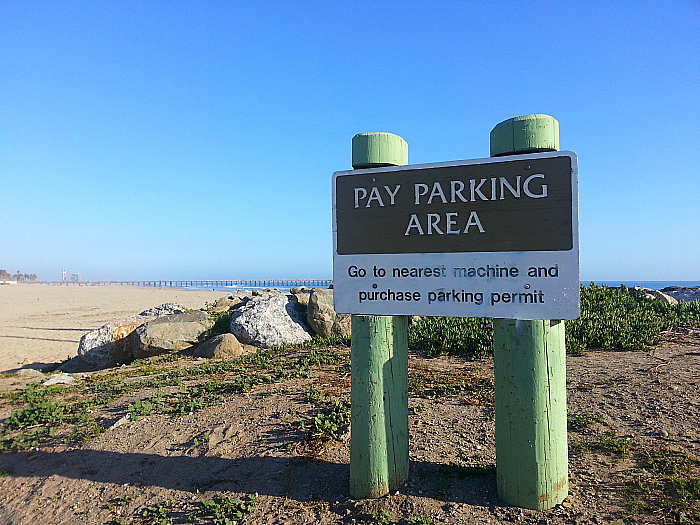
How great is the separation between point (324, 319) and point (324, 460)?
19.8 ft

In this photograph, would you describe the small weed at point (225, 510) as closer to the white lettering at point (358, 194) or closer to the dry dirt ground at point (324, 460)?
the dry dirt ground at point (324, 460)

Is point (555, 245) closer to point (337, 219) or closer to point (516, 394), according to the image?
point (516, 394)

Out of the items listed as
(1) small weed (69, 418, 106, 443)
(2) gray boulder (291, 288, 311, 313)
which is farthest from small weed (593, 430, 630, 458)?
(2) gray boulder (291, 288, 311, 313)

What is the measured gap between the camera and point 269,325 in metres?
9.53

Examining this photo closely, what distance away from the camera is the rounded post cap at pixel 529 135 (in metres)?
2.75

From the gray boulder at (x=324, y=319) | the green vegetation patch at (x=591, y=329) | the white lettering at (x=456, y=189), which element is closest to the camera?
the white lettering at (x=456, y=189)

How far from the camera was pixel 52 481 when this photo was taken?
392 centimetres

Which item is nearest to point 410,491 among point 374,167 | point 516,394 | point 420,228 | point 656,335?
point 516,394

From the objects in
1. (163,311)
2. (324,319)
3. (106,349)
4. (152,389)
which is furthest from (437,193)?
(163,311)

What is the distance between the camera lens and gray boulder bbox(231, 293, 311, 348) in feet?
30.8

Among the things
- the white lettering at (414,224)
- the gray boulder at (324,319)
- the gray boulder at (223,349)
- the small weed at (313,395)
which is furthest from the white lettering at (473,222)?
the gray boulder at (324,319)

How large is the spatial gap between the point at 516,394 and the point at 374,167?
64.6 inches

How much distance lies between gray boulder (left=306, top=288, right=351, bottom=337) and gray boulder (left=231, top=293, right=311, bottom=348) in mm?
263

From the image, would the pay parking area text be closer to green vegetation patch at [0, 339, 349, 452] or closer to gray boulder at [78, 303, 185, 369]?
green vegetation patch at [0, 339, 349, 452]
